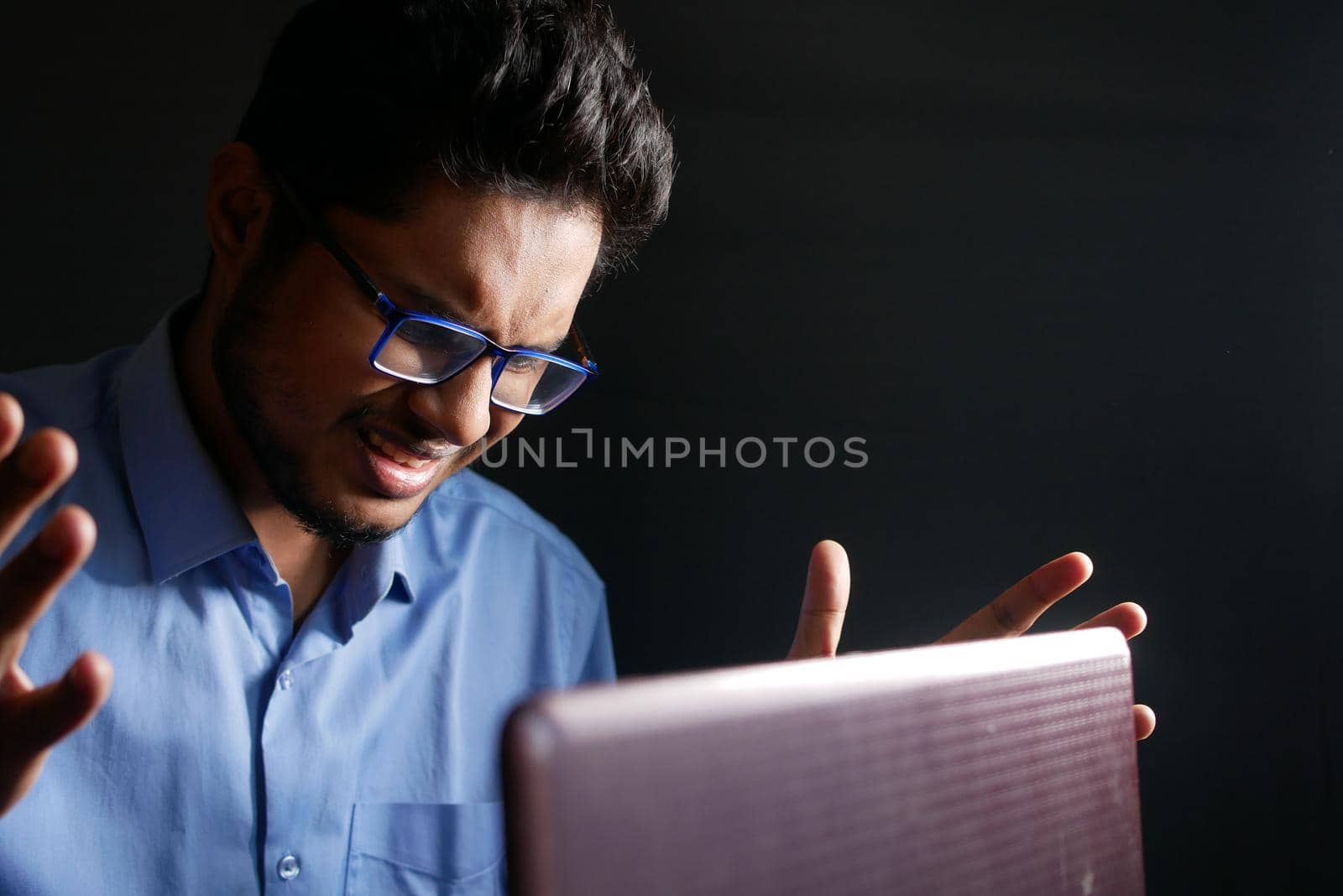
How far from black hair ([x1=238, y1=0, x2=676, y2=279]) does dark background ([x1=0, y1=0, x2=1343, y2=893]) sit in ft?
1.23

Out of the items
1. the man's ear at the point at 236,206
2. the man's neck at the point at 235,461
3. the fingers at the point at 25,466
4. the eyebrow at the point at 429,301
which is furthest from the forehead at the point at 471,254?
the fingers at the point at 25,466

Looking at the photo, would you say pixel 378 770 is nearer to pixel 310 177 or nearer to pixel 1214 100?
pixel 310 177

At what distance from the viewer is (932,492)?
137 centimetres

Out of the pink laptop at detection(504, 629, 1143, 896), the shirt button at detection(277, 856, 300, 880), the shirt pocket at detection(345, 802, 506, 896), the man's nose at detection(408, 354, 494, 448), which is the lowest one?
the shirt pocket at detection(345, 802, 506, 896)

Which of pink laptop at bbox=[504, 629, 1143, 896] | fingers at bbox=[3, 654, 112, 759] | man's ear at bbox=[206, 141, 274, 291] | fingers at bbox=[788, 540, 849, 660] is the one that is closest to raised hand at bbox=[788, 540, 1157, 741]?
fingers at bbox=[788, 540, 849, 660]

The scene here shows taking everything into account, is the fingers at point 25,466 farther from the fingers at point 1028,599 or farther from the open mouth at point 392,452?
the fingers at point 1028,599

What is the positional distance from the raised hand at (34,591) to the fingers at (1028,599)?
0.76 m

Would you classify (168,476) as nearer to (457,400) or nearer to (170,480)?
(170,480)

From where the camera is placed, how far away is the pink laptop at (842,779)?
34cm

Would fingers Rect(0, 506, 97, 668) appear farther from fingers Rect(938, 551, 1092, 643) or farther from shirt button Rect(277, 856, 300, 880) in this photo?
fingers Rect(938, 551, 1092, 643)

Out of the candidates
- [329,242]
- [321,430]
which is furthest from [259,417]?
[329,242]

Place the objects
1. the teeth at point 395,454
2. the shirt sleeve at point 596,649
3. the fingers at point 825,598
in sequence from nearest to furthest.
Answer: the fingers at point 825,598 < the teeth at point 395,454 < the shirt sleeve at point 596,649

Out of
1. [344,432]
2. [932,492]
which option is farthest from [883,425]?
[344,432]

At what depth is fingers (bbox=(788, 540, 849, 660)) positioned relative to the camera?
0.91 metres
